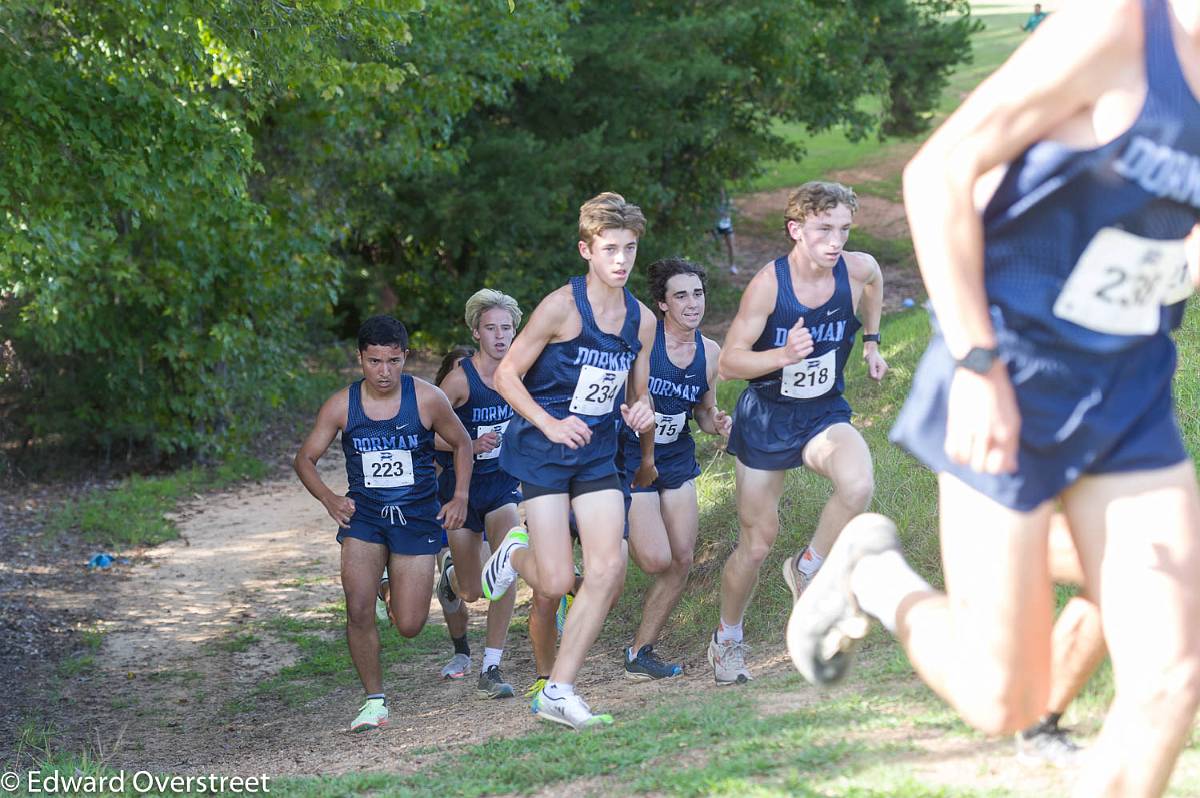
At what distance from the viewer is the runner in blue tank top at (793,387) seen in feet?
18.7

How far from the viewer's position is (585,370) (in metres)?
5.61

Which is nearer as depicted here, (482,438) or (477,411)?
(482,438)

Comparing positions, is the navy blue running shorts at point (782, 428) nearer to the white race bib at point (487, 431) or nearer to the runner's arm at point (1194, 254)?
the white race bib at point (487, 431)

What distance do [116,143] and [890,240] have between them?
2028 centimetres

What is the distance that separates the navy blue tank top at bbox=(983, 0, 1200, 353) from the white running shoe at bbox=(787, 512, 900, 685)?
0.96 m

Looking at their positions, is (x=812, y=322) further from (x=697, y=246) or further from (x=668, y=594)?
(x=697, y=246)

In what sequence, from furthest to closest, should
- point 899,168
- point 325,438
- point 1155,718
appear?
point 899,168
point 325,438
point 1155,718

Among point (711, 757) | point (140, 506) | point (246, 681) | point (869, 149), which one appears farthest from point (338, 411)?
point (869, 149)

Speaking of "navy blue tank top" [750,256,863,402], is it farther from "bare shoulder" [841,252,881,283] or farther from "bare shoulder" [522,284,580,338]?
"bare shoulder" [522,284,580,338]

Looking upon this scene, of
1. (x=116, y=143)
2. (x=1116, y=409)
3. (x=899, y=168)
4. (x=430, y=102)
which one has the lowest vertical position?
(x=1116, y=409)

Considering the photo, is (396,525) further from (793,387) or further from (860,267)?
(860,267)

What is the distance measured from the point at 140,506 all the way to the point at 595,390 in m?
7.94

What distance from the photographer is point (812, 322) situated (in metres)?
5.85

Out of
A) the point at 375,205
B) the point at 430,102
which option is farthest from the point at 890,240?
the point at 430,102
